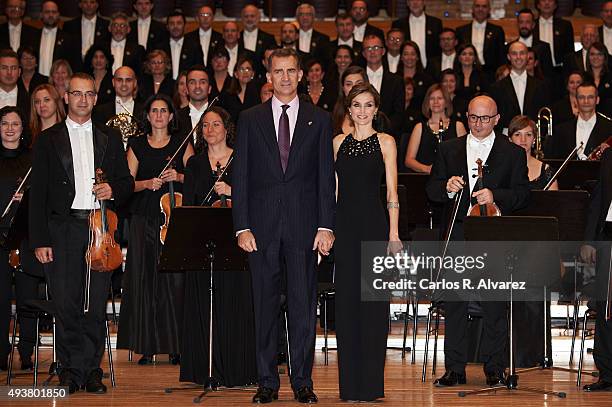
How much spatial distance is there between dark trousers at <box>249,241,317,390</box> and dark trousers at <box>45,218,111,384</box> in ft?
2.93

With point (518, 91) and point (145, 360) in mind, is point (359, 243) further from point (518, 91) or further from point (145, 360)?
point (518, 91)

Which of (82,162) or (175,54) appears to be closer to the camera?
(82,162)

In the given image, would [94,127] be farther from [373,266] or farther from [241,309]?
[373,266]

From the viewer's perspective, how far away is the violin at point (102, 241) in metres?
5.12

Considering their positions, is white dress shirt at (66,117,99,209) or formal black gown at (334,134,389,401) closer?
formal black gown at (334,134,389,401)

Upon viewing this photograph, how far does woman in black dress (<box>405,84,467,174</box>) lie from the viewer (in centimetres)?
726

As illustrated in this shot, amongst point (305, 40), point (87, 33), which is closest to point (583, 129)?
point (305, 40)

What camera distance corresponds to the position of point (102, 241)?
513 cm

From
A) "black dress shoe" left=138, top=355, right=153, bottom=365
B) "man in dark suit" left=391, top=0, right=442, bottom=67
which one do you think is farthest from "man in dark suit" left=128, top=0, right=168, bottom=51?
"black dress shoe" left=138, top=355, right=153, bottom=365

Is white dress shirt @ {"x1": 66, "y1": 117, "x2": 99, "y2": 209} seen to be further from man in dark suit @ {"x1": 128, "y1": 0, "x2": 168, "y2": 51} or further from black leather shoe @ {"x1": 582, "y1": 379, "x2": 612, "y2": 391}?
man in dark suit @ {"x1": 128, "y1": 0, "x2": 168, "y2": 51}

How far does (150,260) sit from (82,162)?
45.4 inches

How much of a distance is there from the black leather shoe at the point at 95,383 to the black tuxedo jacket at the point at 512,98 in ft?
13.9

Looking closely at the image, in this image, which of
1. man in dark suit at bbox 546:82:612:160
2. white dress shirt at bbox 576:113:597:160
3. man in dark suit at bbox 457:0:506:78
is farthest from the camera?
man in dark suit at bbox 457:0:506:78

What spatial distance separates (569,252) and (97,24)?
5.54m
